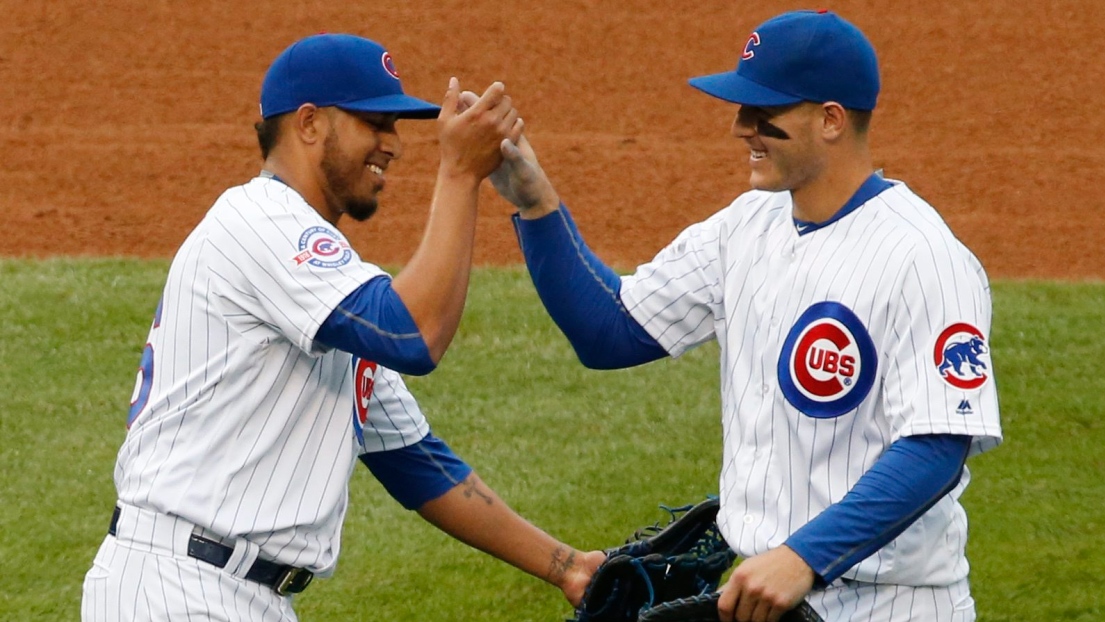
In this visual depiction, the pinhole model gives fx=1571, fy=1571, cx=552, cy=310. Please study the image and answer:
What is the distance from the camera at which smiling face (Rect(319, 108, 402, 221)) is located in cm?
336

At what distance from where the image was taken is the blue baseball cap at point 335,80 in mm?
3334

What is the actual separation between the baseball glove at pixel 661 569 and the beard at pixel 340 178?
3.24 ft

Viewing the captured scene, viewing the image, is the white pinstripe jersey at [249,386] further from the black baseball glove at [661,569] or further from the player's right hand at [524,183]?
the black baseball glove at [661,569]

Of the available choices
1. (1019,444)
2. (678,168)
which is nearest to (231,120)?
(678,168)

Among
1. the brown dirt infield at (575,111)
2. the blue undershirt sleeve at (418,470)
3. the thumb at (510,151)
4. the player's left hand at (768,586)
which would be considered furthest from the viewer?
the brown dirt infield at (575,111)

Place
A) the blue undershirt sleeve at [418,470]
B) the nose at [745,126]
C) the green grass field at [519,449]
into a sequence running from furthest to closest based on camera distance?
1. the green grass field at [519,449]
2. the blue undershirt sleeve at [418,470]
3. the nose at [745,126]

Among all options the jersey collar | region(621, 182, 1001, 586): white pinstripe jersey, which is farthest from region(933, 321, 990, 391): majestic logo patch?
the jersey collar

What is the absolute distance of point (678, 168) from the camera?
13.7 m

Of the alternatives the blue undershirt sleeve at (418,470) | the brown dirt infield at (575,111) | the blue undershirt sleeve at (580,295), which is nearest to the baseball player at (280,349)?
the blue undershirt sleeve at (580,295)

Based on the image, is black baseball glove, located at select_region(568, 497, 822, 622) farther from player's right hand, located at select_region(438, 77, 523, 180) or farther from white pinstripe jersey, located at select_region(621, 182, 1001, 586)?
player's right hand, located at select_region(438, 77, 523, 180)

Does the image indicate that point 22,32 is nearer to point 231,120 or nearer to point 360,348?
point 231,120

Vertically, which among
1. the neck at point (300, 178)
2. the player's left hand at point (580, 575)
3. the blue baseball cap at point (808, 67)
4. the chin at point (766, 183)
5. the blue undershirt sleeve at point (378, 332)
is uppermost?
the blue baseball cap at point (808, 67)

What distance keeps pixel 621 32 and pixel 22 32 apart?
5.99m

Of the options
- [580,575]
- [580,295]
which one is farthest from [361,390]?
[580,575]
